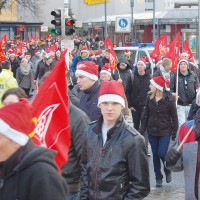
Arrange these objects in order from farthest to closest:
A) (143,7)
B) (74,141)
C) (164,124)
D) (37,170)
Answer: (143,7) < (164,124) < (74,141) < (37,170)

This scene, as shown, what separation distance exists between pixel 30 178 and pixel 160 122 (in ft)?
21.5

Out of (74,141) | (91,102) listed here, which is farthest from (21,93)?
(91,102)

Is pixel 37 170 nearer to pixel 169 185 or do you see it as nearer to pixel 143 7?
pixel 169 185

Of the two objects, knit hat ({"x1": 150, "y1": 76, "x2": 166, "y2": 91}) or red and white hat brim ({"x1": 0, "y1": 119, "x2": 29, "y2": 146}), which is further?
knit hat ({"x1": 150, "y1": 76, "x2": 166, "y2": 91})

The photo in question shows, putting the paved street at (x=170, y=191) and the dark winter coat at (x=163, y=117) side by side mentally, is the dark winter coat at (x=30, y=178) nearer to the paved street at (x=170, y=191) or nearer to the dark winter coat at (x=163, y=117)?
the paved street at (x=170, y=191)

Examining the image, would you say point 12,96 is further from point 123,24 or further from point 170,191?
point 123,24

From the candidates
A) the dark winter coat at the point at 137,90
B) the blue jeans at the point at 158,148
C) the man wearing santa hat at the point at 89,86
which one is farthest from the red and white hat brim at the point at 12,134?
the dark winter coat at the point at 137,90

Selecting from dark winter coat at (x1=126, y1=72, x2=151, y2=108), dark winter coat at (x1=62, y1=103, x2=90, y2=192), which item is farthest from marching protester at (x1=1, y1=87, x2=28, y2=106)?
dark winter coat at (x1=126, y1=72, x2=151, y2=108)

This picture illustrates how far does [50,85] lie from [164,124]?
15.8 feet

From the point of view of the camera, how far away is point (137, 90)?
1316cm

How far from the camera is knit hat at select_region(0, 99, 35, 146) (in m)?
3.67

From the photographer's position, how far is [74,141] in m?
6.09

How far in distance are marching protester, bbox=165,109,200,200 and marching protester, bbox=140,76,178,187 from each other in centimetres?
402

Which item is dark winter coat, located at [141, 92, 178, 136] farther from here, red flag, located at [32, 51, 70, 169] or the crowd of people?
red flag, located at [32, 51, 70, 169]
